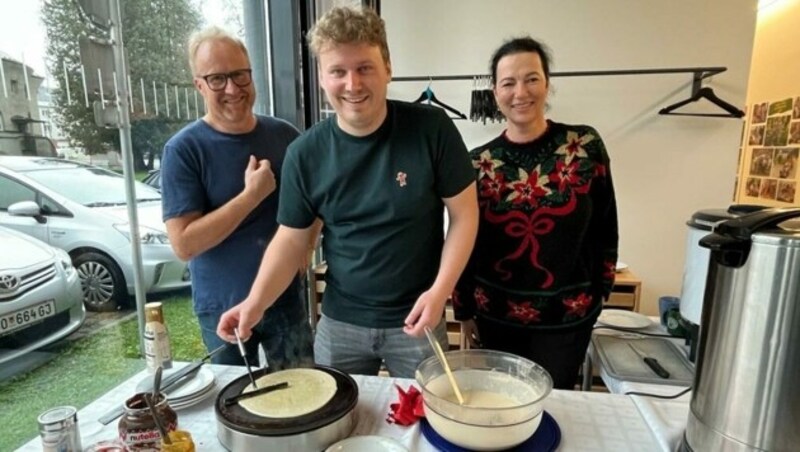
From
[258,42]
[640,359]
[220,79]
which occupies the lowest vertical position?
[640,359]

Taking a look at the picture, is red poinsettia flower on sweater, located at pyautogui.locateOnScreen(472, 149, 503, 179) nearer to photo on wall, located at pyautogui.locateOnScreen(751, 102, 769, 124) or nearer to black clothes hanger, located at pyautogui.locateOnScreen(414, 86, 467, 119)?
black clothes hanger, located at pyautogui.locateOnScreen(414, 86, 467, 119)

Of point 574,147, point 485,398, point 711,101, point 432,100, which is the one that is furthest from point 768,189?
point 485,398

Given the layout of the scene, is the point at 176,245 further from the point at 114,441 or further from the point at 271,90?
the point at 271,90

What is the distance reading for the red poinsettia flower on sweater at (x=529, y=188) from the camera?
4.32 feet

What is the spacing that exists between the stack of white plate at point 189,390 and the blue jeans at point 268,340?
1.24ft

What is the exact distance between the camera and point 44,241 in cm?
143

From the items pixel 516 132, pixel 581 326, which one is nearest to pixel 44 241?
pixel 516 132

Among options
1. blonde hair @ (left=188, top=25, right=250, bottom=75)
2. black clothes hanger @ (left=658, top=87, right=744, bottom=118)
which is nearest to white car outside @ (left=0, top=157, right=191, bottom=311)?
blonde hair @ (left=188, top=25, right=250, bottom=75)

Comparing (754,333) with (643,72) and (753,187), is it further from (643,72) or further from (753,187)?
(753,187)

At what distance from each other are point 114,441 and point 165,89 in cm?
135

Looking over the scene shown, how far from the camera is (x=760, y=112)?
14.1ft

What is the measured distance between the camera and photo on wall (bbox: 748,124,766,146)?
4.25 m

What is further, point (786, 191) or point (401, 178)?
point (786, 191)

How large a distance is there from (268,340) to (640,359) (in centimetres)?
114
